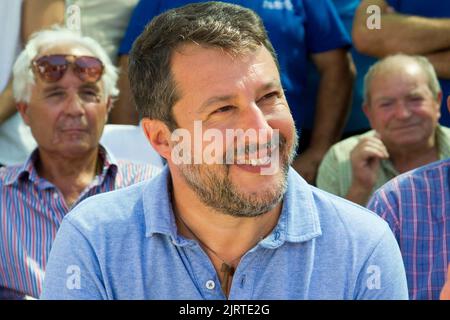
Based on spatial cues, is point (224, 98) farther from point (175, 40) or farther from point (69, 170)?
point (69, 170)

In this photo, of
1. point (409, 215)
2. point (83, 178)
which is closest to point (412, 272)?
point (409, 215)

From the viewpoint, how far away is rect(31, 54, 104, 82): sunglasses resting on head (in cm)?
358

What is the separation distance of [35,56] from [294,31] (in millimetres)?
1189

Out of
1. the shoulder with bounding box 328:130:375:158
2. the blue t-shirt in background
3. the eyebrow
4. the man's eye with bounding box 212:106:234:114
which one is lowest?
the shoulder with bounding box 328:130:375:158

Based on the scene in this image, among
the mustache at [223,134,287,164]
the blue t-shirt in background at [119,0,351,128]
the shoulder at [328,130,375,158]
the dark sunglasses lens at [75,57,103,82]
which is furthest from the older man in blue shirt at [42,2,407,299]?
the blue t-shirt in background at [119,0,351,128]

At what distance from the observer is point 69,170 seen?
353 cm

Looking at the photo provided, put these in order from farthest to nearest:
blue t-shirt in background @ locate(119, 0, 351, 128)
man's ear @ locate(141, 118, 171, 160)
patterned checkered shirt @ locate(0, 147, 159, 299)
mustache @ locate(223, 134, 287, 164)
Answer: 1. blue t-shirt in background @ locate(119, 0, 351, 128)
2. patterned checkered shirt @ locate(0, 147, 159, 299)
3. man's ear @ locate(141, 118, 171, 160)
4. mustache @ locate(223, 134, 287, 164)

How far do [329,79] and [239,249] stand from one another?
2.15 m

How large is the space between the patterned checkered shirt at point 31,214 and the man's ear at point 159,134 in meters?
1.07

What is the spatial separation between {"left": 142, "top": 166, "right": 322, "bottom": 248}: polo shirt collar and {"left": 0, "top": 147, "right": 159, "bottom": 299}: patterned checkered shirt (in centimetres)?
110

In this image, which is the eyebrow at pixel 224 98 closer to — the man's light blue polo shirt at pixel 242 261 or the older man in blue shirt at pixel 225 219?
the older man in blue shirt at pixel 225 219

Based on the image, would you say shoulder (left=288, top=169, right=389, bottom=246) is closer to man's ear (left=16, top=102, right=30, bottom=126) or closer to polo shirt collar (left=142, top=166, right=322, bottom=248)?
polo shirt collar (left=142, top=166, right=322, bottom=248)

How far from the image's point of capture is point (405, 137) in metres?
3.67

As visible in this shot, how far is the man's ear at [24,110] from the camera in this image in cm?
367
